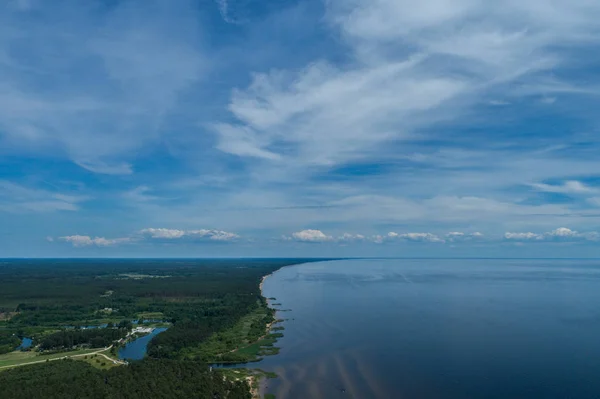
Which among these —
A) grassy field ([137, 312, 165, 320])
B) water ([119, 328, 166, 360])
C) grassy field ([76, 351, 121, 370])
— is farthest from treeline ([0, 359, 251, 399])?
grassy field ([137, 312, 165, 320])

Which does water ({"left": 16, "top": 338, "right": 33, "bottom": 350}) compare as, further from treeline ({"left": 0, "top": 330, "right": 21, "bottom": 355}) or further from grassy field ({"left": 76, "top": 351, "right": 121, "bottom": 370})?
grassy field ({"left": 76, "top": 351, "right": 121, "bottom": 370})

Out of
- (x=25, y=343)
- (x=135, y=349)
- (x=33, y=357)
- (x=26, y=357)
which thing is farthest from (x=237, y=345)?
(x=25, y=343)

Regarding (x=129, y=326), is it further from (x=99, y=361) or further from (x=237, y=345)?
(x=237, y=345)

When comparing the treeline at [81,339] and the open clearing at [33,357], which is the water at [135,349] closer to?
the open clearing at [33,357]

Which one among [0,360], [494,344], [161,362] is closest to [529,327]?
[494,344]

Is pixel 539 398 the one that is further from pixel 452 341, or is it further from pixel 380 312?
pixel 380 312
